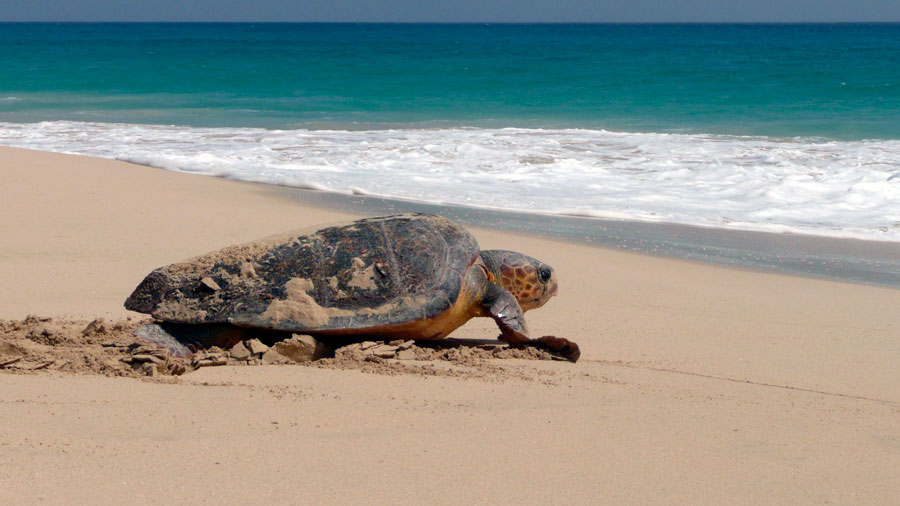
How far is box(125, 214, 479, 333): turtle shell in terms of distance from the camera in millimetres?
3711

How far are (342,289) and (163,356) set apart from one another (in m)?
0.78

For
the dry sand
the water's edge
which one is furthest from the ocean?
the dry sand

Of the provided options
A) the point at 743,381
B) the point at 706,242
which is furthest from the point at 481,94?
the point at 743,381

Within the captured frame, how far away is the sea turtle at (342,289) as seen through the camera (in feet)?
12.2

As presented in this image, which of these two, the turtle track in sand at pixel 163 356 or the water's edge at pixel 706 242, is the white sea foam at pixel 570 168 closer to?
the water's edge at pixel 706 242

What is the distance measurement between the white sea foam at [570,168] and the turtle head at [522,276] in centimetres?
389

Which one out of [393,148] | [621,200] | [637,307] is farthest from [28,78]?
[637,307]

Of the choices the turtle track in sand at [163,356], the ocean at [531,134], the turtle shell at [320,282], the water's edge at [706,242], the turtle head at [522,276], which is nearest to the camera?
the turtle track in sand at [163,356]

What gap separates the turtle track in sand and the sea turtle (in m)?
0.08

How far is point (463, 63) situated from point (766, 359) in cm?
4133

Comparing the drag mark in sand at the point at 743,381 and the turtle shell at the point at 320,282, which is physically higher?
the turtle shell at the point at 320,282

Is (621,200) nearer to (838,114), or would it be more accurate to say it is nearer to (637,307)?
(637,307)

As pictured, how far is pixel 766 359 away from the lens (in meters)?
4.02

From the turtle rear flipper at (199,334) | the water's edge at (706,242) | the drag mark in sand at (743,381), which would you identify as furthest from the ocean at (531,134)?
the turtle rear flipper at (199,334)
